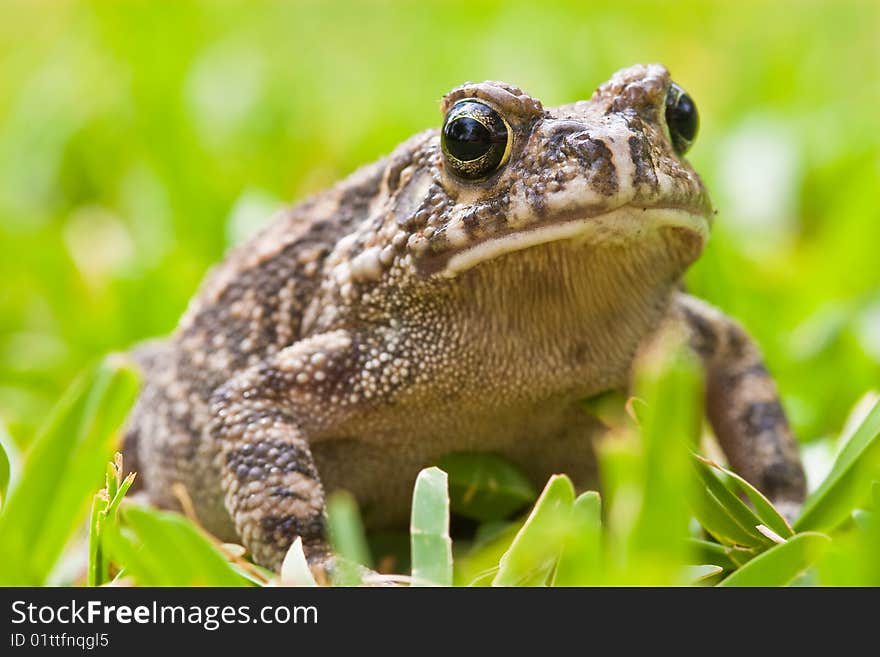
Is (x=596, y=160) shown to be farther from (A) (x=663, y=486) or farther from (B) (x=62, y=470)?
(B) (x=62, y=470)

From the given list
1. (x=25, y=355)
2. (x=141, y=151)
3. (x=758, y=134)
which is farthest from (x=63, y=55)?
(x=758, y=134)

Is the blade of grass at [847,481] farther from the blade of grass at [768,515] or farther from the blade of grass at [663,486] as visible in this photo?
the blade of grass at [663,486]

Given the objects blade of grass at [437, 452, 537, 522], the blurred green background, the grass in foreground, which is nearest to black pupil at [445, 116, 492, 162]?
the grass in foreground

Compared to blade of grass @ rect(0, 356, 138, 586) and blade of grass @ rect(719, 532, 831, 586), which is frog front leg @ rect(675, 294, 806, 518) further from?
blade of grass @ rect(0, 356, 138, 586)

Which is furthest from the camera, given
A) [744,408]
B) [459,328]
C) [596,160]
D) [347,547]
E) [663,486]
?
[744,408]

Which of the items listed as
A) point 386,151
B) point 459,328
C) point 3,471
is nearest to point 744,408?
point 459,328

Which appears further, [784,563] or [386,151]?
[386,151]
